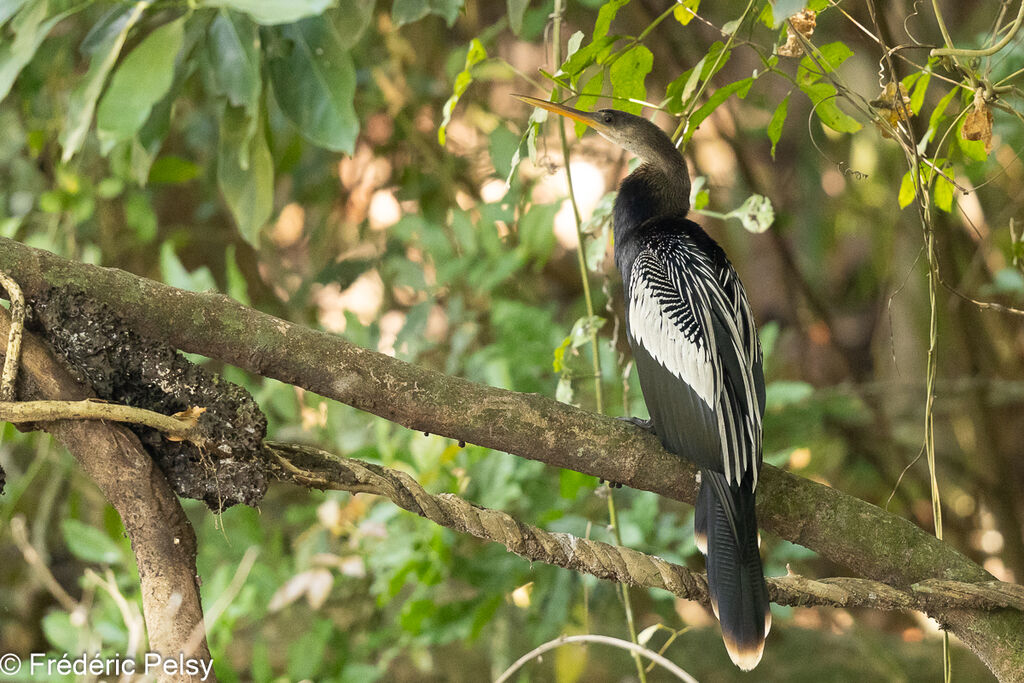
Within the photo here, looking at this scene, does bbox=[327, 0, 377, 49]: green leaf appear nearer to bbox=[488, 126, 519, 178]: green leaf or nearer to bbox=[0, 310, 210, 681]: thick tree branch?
bbox=[488, 126, 519, 178]: green leaf

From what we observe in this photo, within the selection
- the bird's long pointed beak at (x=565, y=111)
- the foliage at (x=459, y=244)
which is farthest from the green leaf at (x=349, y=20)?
the bird's long pointed beak at (x=565, y=111)

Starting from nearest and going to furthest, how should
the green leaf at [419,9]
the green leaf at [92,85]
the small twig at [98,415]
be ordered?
the small twig at [98,415] < the green leaf at [92,85] < the green leaf at [419,9]

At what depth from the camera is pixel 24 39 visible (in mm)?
1091

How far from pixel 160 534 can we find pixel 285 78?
0.85 metres

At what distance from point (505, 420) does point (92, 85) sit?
74cm

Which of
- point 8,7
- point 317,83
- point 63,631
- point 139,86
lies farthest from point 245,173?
point 63,631

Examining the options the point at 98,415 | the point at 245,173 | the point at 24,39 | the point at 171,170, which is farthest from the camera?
the point at 171,170

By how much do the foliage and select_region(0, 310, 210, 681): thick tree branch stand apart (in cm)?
48

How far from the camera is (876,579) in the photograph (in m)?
1.04

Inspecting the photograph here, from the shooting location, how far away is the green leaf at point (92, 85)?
1.17 meters

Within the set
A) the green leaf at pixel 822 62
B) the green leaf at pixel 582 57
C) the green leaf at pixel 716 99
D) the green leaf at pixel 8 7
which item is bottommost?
the green leaf at pixel 716 99

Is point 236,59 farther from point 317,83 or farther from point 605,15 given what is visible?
point 605,15

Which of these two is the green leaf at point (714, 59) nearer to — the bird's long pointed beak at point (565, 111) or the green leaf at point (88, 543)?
the bird's long pointed beak at point (565, 111)

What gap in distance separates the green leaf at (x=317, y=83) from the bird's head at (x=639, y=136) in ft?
0.83
